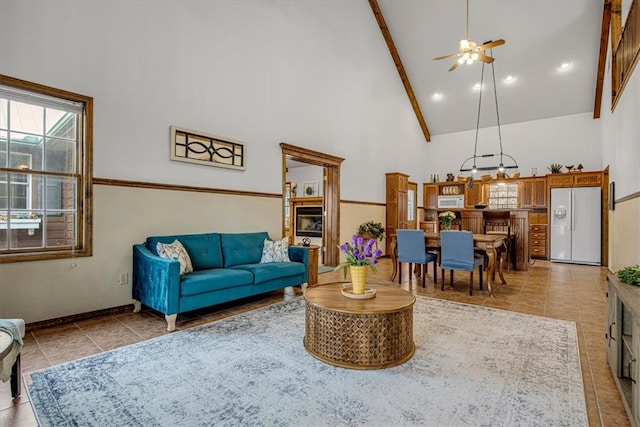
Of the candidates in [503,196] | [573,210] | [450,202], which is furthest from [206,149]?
[573,210]

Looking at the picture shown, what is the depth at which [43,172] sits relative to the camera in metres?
3.18

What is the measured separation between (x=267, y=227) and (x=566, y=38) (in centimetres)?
744

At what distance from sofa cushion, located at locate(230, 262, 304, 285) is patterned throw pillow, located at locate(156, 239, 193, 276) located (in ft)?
1.93

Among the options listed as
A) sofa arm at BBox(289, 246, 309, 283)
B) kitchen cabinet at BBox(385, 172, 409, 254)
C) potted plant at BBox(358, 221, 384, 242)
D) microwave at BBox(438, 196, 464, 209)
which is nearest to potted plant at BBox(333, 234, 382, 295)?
sofa arm at BBox(289, 246, 309, 283)

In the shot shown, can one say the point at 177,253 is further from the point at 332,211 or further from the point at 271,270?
the point at 332,211

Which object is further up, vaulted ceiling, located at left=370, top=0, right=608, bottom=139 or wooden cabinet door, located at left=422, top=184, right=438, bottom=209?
vaulted ceiling, located at left=370, top=0, right=608, bottom=139

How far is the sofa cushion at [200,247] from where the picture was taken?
374cm

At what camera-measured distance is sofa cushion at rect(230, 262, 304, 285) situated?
3.91 meters

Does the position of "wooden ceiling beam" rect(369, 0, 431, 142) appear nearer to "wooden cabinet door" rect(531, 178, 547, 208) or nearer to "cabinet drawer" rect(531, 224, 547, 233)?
"wooden cabinet door" rect(531, 178, 547, 208)

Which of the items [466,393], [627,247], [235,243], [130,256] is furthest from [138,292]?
[627,247]

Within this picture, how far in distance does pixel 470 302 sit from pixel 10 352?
14.2 ft

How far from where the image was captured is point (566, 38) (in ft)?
22.5

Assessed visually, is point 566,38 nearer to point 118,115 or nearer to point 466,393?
point 466,393

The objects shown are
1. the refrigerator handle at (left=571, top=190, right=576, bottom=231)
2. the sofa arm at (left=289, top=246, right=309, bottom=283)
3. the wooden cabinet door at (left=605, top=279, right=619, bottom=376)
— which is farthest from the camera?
the refrigerator handle at (left=571, top=190, right=576, bottom=231)
